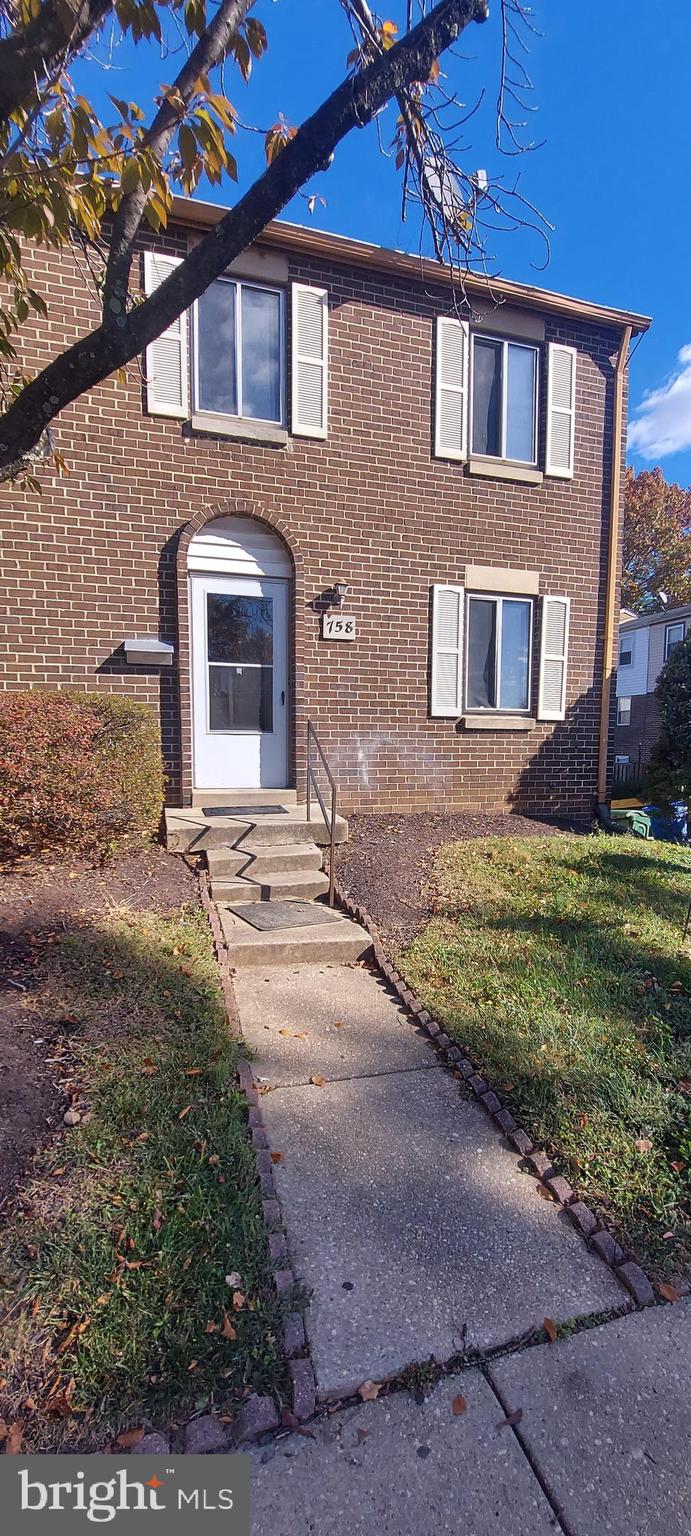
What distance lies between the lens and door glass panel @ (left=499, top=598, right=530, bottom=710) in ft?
27.2

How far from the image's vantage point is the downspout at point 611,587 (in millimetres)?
8516

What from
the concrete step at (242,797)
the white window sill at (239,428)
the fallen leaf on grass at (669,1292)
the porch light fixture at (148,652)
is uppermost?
the white window sill at (239,428)

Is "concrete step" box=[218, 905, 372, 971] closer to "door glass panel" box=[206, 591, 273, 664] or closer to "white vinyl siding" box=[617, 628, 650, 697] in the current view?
"door glass panel" box=[206, 591, 273, 664]

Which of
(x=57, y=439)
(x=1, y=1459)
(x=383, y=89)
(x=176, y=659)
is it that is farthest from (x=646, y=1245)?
(x=57, y=439)

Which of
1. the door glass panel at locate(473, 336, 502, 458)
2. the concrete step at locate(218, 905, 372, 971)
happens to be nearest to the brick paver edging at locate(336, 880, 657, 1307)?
the concrete step at locate(218, 905, 372, 971)

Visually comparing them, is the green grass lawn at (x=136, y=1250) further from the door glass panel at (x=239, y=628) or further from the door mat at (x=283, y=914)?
the door glass panel at (x=239, y=628)

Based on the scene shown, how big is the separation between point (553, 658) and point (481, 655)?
3.16ft

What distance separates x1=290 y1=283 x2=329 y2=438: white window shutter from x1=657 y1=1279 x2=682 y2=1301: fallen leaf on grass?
23.5 feet

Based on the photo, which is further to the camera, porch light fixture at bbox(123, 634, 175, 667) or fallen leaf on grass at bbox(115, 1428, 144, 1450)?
porch light fixture at bbox(123, 634, 175, 667)

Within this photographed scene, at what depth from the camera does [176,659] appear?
666 centimetres

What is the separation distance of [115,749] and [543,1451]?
486 cm

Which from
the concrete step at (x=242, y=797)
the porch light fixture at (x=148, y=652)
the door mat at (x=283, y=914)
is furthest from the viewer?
the concrete step at (x=242, y=797)

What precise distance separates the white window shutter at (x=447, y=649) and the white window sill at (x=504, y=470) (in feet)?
4.54

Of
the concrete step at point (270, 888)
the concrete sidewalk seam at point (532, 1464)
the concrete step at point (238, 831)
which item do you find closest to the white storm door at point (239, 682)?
the concrete step at point (238, 831)
